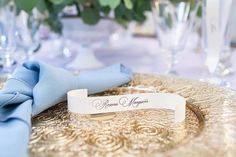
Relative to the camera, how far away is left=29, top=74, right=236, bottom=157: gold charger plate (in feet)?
1.22

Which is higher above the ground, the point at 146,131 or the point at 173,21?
the point at 173,21

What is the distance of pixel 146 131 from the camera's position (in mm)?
430

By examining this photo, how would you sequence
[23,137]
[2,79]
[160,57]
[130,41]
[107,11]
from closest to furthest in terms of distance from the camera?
1. [23,137]
2. [2,79]
3. [107,11]
4. [160,57]
5. [130,41]

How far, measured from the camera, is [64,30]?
84 cm

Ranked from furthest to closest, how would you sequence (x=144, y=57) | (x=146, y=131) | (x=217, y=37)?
1. (x=144, y=57)
2. (x=217, y=37)
3. (x=146, y=131)

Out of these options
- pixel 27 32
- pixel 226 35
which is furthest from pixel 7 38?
pixel 226 35

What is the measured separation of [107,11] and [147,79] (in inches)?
8.2

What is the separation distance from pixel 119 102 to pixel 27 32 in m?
0.38

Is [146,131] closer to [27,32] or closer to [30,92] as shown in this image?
[30,92]

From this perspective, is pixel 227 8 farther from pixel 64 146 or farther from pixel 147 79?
pixel 64 146

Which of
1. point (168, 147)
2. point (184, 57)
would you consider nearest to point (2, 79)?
point (168, 147)

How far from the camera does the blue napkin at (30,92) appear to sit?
381 millimetres

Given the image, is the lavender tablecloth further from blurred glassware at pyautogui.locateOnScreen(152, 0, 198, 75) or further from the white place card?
the white place card

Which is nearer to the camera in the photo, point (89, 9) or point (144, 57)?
point (89, 9)
